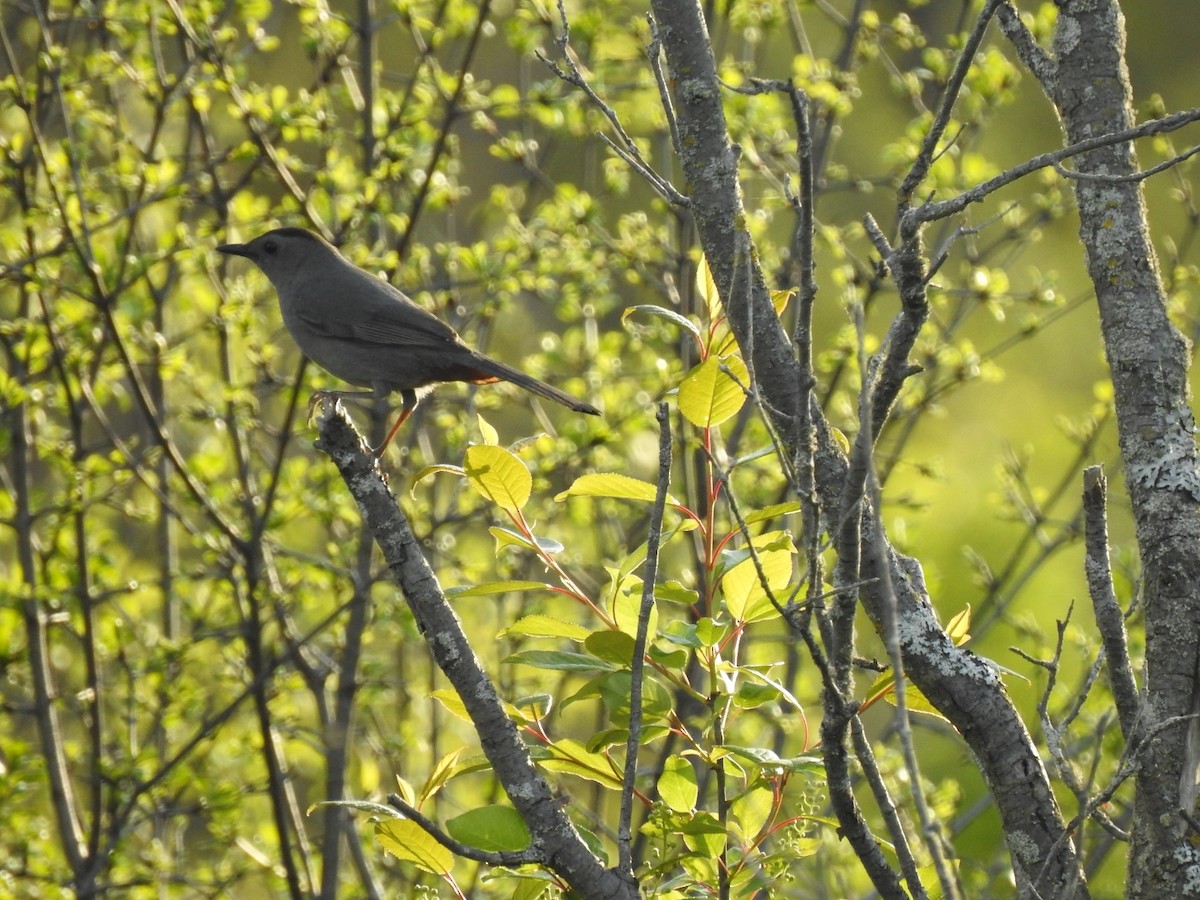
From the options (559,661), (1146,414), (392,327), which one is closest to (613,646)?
(559,661)

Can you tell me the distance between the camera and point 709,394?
231cm

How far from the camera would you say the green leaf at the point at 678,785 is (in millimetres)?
2383

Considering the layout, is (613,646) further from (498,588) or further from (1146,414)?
(1146,414)

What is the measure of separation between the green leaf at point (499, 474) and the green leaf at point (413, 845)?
604 millimetres

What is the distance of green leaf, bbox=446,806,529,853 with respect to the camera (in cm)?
232

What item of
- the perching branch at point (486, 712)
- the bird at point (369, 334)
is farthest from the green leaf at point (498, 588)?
the bird at point (369, 334)

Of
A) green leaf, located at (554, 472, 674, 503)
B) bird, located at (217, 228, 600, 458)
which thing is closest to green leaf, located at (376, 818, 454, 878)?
green leaf, located at (554, 472, 674, 503)

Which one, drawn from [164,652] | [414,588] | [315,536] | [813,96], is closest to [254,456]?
[315,536]

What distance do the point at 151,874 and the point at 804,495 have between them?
174 inches

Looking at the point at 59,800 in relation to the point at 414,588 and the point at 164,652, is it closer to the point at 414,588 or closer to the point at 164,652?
the point at 164,652

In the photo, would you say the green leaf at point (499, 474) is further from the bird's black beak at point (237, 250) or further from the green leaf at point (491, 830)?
the bird's black beak at point (237, 250)

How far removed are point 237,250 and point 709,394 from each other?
388 cm

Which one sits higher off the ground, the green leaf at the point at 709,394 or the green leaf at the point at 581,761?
the green leaf at the point at 709,394

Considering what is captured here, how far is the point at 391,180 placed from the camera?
18.1 feet
